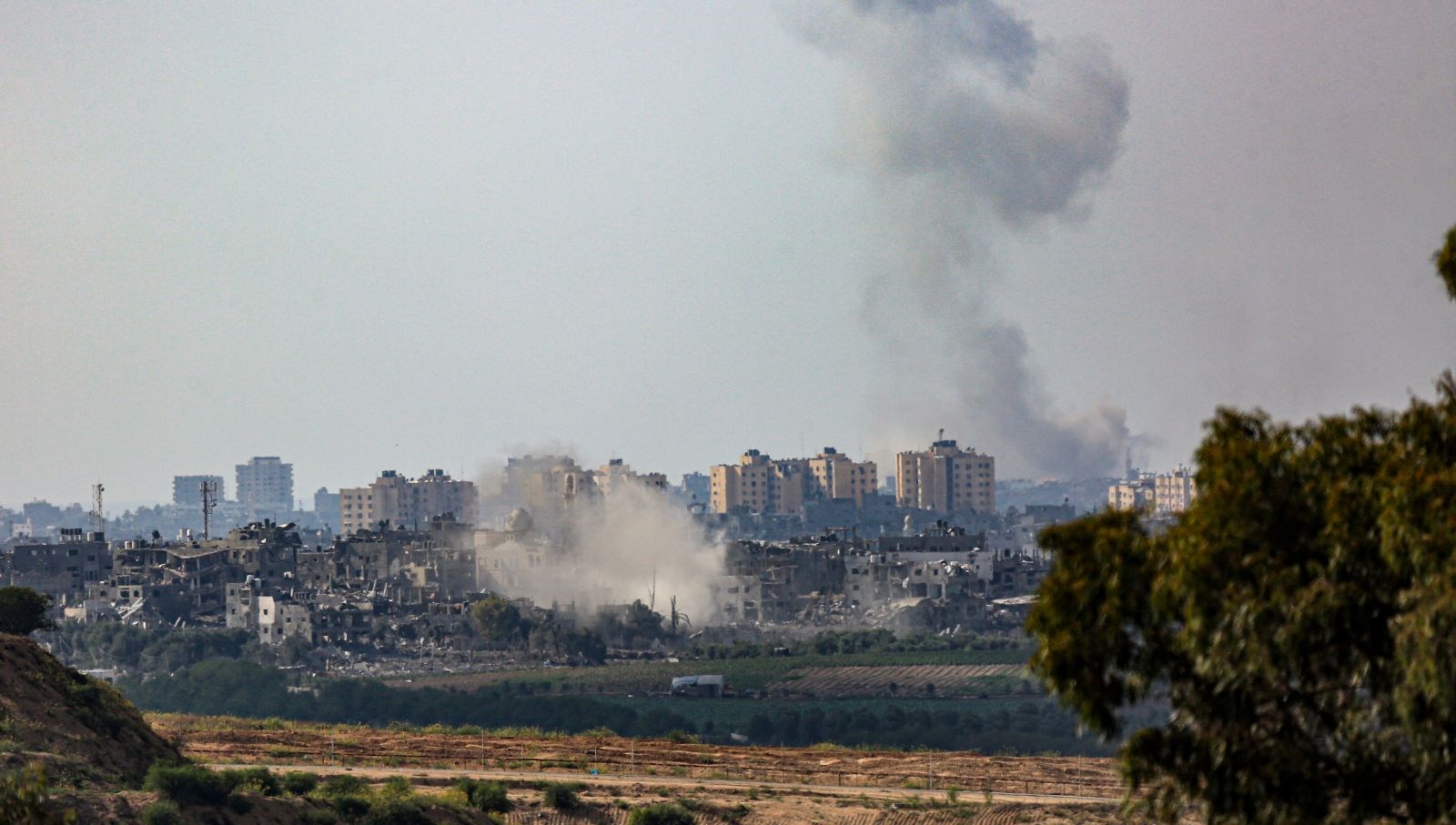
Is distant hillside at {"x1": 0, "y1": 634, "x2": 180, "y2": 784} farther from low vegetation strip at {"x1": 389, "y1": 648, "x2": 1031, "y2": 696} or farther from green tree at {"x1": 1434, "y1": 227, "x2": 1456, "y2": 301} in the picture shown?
low vegetation strip at {"x1": 389, "y1": 648, "x2": 1031, "y2": 696}

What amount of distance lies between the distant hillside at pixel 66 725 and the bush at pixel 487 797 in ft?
25.1

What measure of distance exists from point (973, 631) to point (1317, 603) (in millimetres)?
124923

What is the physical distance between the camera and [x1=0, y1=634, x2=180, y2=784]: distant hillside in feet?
141

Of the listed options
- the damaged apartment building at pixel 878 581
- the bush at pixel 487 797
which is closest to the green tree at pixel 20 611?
the bush at pixel 487 797

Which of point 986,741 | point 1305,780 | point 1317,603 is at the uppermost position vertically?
point 1317,603

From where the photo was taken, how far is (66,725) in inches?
1827

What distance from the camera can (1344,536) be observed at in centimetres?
1480

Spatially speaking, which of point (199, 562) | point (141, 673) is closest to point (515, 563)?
point (199, 562)

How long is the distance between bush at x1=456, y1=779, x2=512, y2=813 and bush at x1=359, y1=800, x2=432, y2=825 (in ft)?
20.3

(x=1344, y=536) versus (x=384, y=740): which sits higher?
(x=1344, y=536)

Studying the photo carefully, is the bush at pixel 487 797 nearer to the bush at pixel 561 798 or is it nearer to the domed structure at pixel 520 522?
the bush at pixel 561 798

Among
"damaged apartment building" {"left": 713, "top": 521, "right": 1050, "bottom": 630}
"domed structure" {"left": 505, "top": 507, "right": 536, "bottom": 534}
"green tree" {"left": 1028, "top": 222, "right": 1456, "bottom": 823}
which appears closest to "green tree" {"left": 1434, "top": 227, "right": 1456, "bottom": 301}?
"green tree" {"left": 1028, "top": 222, "right": 1456, "bottom": 823}

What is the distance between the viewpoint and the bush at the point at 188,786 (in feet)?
132

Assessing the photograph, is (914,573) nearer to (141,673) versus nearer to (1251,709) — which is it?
(141,673)
